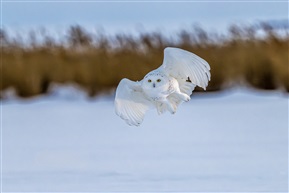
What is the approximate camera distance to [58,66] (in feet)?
37.1

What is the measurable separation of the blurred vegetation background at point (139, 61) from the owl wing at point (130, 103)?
520 centimetres

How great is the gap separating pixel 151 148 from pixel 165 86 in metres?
1.80

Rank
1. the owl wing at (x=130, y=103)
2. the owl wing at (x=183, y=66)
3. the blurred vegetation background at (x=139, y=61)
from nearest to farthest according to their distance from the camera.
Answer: the owl wing at (x=183, y=66) → the owl wing at (x=130, y=103) → the blurred vegetation background at (x=139, y=61)

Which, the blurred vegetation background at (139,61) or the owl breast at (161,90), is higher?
the blurred vegetation background at (139,61)

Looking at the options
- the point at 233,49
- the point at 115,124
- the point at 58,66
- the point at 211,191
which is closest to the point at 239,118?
the point at 115,124

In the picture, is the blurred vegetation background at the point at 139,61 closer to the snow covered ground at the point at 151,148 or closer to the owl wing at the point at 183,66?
the snow covered ground at the point at 151,148

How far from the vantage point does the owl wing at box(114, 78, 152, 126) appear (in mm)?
5430

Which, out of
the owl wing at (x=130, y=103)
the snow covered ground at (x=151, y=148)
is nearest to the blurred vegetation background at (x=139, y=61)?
the snow covered ground at (x=151, y=148)

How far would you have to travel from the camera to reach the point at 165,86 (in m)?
5.03

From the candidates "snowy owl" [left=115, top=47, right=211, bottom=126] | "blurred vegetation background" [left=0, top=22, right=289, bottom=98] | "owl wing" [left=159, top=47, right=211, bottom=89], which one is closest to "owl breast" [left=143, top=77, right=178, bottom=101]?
"snowy owl" [left=115, top=47, right=211, bottom=126]

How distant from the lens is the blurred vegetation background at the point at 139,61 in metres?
10.9

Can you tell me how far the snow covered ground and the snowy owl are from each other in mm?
392

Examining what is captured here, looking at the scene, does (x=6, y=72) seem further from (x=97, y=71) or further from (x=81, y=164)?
(x=81, y=164)

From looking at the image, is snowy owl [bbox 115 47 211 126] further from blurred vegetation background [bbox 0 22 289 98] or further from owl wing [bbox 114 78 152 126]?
blurred vegetation background [bbox 0 22 289 98]
